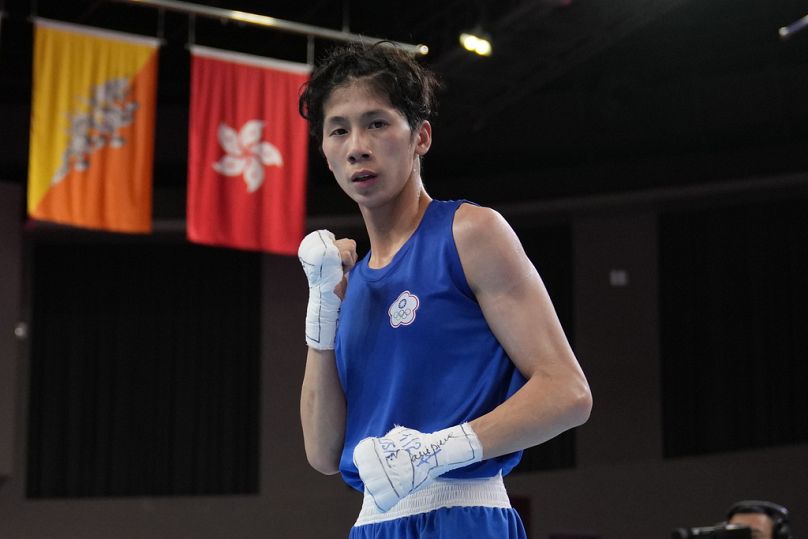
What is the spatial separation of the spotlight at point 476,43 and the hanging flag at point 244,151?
130 cm

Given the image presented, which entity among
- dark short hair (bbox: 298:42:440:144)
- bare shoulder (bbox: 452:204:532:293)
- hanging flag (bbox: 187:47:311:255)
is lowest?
bare shoulder (bbox: 452:204:532:293)

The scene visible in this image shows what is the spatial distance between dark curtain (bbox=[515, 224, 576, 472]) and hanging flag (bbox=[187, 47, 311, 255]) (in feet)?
13.4

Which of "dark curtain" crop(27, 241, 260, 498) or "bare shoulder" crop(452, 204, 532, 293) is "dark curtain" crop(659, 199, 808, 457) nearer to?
"dark curtain" crop(27, 241, 260, 498)

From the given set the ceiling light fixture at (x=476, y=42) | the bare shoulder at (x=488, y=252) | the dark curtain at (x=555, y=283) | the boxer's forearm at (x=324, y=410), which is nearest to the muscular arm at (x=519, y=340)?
the bare shoulder at (x=488, y=252)

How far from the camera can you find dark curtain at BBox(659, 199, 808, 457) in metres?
9.79

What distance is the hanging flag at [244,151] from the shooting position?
698 cm

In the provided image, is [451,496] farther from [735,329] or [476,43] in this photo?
[735,329]

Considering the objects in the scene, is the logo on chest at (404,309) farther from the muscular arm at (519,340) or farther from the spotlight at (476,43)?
the spotlight at (476,43)

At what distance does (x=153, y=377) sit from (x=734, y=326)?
586 cm

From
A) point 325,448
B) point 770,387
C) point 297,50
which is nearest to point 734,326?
point 770,387

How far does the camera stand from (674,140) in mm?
10469

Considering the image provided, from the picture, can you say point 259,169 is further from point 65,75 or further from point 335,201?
point 335,201

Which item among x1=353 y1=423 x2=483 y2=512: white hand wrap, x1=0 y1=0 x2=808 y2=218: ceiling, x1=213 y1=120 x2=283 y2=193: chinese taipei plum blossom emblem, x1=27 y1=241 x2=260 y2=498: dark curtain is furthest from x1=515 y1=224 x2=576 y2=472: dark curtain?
x1=353 y1=423 x2=483 y2=512: white hand wrap
